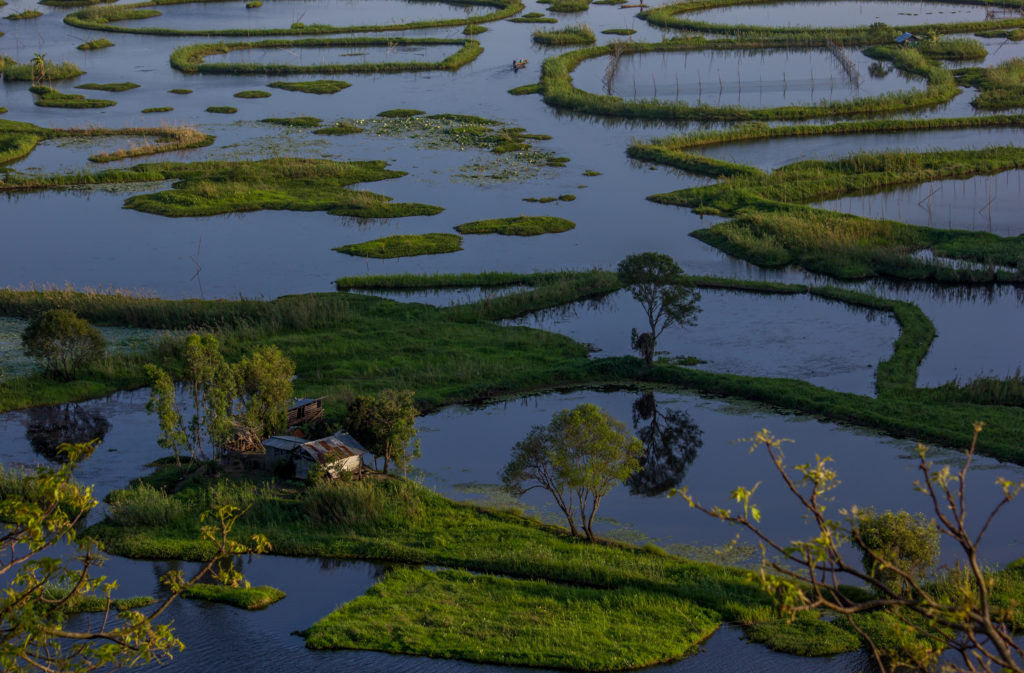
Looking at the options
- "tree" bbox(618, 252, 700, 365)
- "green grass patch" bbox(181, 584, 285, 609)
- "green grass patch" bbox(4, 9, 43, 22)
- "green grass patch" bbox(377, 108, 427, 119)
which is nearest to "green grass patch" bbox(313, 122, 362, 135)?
"green grass patch" bbox(377, 108, 427, 119)

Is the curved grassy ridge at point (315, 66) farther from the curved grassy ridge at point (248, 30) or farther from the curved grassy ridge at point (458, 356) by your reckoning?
the curved grassy ridge at point (458, 356)

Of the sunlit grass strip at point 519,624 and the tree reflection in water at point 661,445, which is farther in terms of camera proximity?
the tree reflection in water at point 661,445

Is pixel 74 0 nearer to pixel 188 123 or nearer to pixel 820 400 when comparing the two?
pixel 188 123

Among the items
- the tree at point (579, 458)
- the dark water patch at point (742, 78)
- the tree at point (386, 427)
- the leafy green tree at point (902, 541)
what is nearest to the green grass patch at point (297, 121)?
the dark water patch at point (742, 78)

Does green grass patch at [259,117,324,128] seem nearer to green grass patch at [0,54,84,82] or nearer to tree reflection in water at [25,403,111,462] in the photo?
green grass patch at [0,54,84,82]

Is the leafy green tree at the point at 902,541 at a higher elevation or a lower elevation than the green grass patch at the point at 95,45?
lower

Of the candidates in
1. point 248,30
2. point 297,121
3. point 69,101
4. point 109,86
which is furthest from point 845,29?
point 69,101

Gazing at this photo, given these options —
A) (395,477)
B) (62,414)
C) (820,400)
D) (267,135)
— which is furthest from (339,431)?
(267,135)
